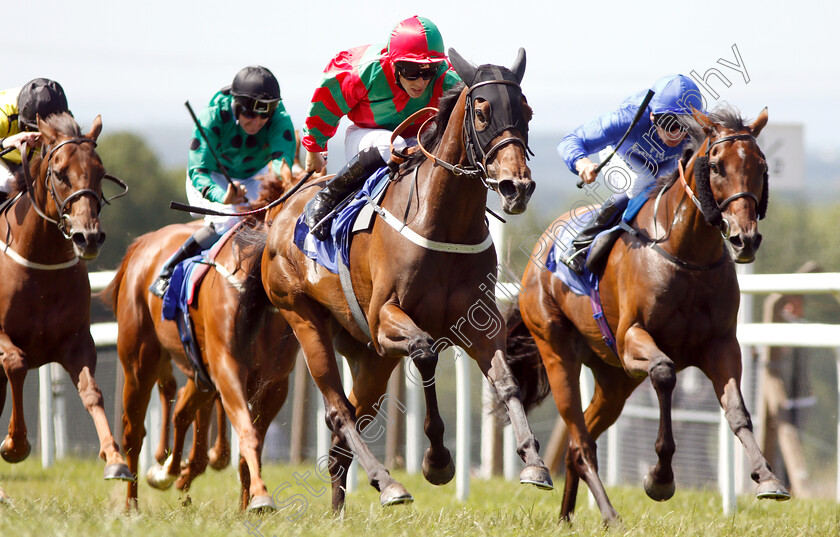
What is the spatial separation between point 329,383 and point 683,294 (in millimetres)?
1746

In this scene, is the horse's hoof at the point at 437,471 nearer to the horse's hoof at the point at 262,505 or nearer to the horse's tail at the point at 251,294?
the horse's hoof at the point at 262,505

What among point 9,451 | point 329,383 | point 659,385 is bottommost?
point 9,451

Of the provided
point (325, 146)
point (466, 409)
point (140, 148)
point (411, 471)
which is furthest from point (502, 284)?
point (140, 148)

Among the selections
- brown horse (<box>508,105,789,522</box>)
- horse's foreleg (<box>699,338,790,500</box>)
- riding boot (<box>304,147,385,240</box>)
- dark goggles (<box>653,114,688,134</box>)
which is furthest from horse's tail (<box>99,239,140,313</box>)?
horse's foreleg (<box>699,338,790,500</box>)

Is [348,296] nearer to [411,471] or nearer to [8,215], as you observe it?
[8,215]

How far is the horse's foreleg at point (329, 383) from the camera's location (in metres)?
4.53

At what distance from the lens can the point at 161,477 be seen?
21.1 ft

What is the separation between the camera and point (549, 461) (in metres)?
8.59

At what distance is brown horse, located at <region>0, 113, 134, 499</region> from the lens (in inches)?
204

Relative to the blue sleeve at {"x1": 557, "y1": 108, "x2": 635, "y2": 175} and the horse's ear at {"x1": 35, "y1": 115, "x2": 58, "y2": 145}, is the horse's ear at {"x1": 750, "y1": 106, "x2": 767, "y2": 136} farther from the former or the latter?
the horse's ear at {"x1": 35, "y1": 115, "x2": 58, "y2": 145}

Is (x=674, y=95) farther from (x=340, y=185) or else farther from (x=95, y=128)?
(x=95, y=128)

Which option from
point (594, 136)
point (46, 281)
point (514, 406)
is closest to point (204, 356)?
point (46, 281)

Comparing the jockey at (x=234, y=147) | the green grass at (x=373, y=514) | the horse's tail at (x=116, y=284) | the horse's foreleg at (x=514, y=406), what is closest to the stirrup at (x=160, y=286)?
the jockey at (x=234, y=147)

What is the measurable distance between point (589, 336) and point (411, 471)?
113 inches
